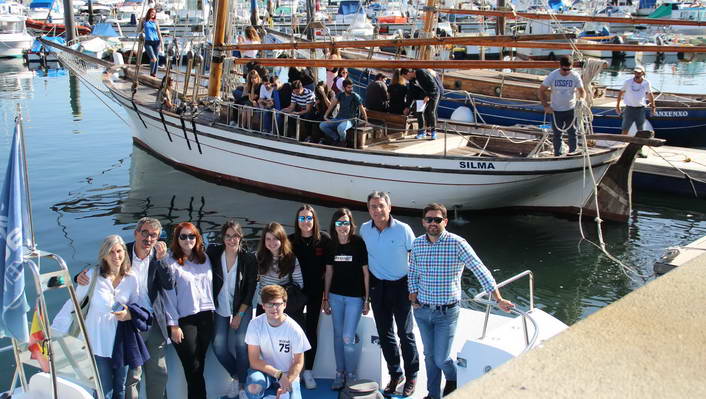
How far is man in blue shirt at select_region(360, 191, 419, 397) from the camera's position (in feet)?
19.7

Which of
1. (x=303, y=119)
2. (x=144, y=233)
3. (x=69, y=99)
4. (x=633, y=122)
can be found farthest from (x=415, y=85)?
(x=69, y=99)

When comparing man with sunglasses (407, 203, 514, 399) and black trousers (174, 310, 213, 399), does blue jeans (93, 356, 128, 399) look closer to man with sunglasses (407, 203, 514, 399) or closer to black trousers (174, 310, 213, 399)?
black trousers (174, 310, 213, 399)

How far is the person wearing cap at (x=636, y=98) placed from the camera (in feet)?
54.7

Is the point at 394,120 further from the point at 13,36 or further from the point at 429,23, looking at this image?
the point at 13,36

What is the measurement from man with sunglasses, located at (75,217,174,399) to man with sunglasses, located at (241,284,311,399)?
31.4 inches

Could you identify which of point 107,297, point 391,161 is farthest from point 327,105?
point 107,297

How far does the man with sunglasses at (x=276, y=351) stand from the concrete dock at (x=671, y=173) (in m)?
12.6

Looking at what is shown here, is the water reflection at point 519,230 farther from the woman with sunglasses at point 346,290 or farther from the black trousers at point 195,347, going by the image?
the black trousers at point 195,347

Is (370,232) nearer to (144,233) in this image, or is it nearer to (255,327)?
(255,327)

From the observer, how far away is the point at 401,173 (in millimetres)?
13844

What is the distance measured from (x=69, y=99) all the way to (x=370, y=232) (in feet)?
97.1

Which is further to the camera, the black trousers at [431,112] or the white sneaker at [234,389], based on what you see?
the black trousers at [431,112]

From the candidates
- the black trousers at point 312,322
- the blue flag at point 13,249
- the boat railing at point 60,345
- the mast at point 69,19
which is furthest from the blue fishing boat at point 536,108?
the mast at point 69,19

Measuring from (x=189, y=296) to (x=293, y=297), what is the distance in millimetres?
835
